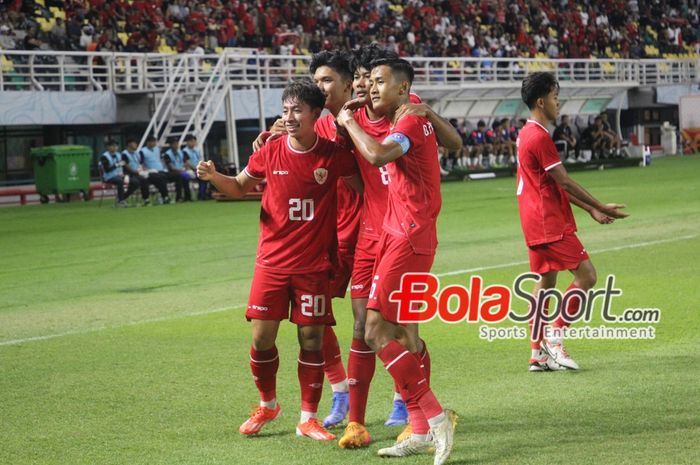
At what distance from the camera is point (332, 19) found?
4341cm

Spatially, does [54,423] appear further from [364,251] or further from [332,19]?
[332,19]

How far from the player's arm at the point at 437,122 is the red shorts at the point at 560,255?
2125 mm

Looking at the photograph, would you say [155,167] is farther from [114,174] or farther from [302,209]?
[302,209]

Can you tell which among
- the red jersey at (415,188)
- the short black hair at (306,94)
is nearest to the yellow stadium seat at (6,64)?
the short black hair at (306,94)

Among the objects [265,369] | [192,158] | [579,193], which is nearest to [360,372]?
[265,369]

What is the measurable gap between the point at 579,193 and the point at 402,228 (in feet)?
8.12

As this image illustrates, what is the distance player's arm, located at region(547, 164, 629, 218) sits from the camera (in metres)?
8.84

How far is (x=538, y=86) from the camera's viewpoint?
361 inches

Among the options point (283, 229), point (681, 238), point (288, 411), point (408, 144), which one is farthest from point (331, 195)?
point (681, 238)

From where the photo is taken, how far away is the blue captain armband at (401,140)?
6.66 m

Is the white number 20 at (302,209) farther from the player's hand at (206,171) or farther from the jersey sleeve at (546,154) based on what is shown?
the jersey sleeve at (546,154)

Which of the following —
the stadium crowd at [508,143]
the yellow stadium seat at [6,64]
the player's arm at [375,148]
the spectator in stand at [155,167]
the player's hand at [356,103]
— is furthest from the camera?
the stadium crowd at [508,143]

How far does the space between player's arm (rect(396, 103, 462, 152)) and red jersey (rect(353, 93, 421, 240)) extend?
0.25m

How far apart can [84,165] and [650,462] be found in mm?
26930
